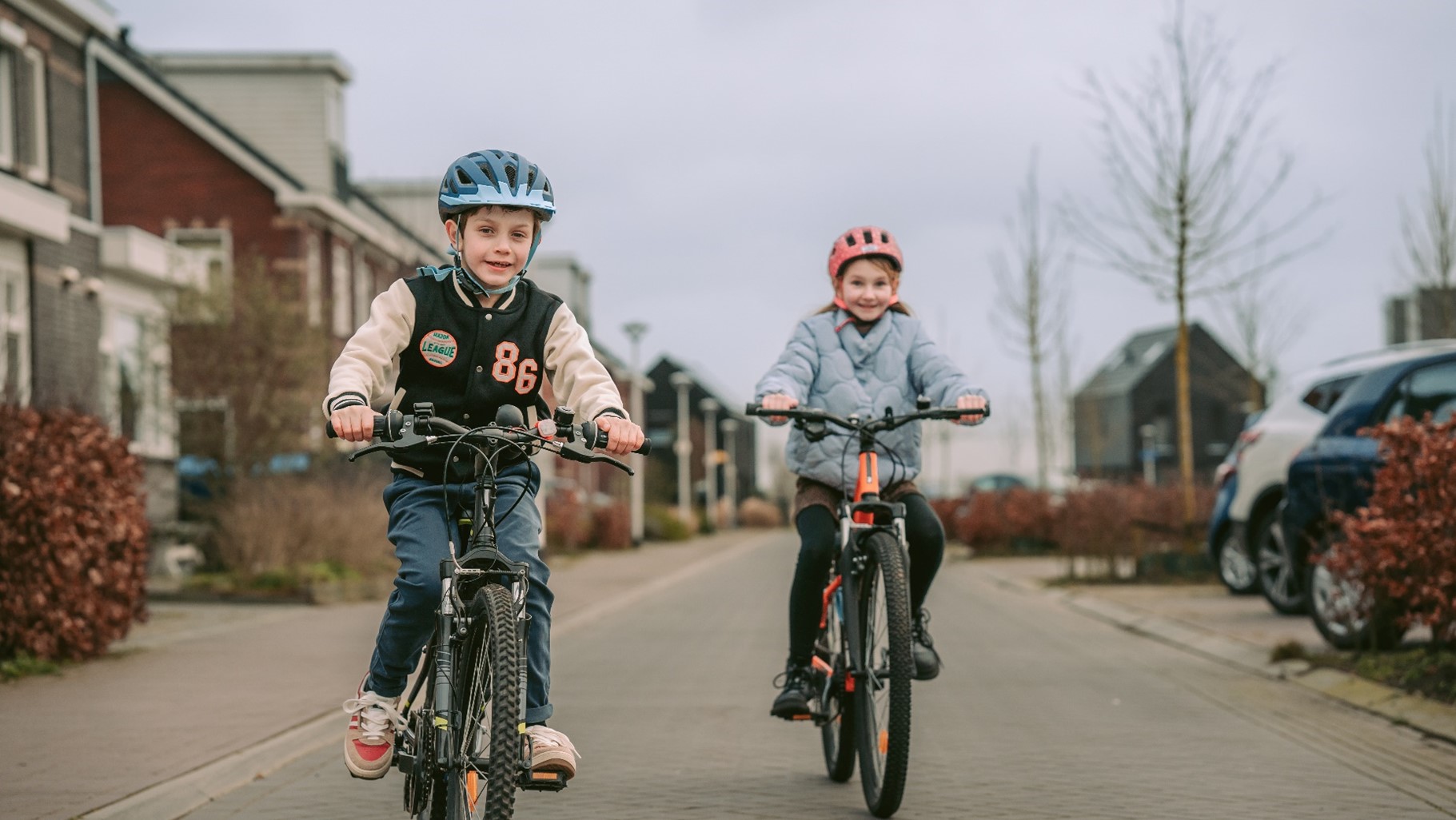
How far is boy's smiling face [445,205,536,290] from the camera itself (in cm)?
455

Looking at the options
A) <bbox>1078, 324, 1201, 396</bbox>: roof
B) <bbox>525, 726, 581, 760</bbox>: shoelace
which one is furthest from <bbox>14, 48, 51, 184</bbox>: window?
<bbox>1078, 324, 1201, 396</bbox>: roof

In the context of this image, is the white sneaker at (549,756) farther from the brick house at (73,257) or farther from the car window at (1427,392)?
the brick house at (73,257)

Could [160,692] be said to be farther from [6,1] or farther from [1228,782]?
[6,1]

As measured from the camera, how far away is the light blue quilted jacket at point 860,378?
6133 millimetres

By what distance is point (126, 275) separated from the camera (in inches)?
874

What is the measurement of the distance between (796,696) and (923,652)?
1.90 ft

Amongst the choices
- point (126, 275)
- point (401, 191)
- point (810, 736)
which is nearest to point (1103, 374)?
point (401, 191)

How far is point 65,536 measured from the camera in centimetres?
926

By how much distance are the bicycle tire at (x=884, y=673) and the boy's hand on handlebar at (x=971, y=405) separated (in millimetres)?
539

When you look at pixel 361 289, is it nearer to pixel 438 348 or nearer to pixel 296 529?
pixel 296 529

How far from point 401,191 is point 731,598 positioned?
1017 inches

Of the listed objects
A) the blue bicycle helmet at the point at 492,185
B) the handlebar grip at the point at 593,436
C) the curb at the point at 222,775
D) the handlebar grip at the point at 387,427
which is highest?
the blue bicycle helmet at the point at 492,185

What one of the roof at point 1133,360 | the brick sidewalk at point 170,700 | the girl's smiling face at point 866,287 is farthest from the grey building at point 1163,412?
the girl's smiling face at point 866,287

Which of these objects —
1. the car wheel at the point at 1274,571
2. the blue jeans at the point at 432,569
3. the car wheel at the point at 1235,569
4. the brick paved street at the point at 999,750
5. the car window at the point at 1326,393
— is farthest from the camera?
the car wheel at the point at 1235,569
